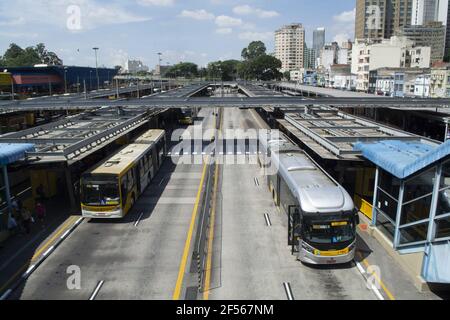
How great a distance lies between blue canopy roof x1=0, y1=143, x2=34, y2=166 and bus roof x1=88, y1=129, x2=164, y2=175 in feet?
11.3

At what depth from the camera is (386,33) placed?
612 ft

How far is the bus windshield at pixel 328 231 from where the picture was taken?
50.4ft

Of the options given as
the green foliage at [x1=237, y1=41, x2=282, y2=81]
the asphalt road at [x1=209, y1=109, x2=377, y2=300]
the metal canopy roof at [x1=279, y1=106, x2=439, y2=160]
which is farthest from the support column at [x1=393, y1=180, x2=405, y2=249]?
the green foliage at [x1=237, y1=41, x2=282, y2=81]

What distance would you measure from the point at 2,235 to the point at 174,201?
9490mm

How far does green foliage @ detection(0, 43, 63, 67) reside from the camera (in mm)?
135125

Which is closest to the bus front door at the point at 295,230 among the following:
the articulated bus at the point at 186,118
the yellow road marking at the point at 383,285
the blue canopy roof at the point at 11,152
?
the yellow road marking at the point at 383,285

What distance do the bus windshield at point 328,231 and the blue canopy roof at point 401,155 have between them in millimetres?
3023

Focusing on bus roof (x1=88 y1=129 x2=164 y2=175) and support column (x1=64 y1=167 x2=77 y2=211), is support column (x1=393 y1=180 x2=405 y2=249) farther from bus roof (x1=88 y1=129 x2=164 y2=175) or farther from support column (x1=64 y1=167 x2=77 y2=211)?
support column (x1=64 y1=167 x2=77 y2=211)

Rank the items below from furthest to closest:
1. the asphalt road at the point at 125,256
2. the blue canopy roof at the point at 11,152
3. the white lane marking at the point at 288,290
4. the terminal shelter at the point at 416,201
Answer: the blue canopy roof at the point at 11,152
the asphalt road at the point at 125,256
the white lane marking at the point at 288,290
the terminal shelter at the point at 416,201

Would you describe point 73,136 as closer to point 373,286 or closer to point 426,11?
point 373,286

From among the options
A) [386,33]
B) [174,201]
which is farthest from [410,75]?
[386,33]

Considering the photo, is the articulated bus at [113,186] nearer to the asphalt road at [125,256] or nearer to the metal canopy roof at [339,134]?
the asphalt road at [125,256]

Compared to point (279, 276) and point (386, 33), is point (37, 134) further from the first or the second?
point (386, 33)

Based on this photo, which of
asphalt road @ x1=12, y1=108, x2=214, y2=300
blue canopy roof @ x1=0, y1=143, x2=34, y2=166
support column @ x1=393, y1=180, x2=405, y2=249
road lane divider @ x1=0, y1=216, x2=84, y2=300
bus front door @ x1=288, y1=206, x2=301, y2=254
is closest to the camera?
asphalt road @ x1=12, y1=108, x2=214, y2=300
